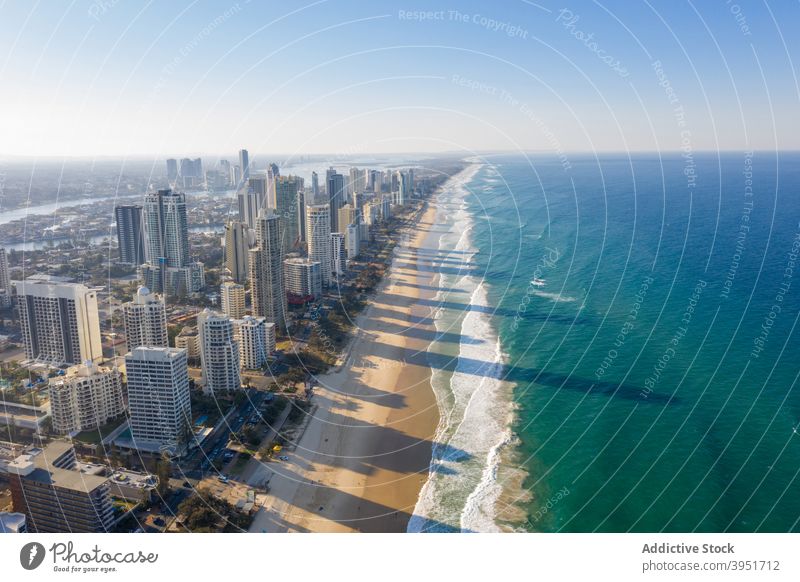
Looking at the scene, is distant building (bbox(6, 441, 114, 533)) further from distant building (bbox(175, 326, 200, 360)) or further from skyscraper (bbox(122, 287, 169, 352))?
distant building (bbox(175, 326, 200, 360))

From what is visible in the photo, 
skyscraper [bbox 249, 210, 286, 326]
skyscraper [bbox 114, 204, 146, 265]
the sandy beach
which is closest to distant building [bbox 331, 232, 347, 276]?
skyscraper [bbox 249, 210, 286, 326]

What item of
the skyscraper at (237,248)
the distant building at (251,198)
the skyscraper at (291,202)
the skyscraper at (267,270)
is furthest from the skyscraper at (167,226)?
the skyscraper at (267,270)

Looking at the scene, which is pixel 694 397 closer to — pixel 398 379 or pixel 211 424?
pixel 398 379

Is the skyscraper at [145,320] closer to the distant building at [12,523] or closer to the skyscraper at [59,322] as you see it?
the skyscraper at [59,322]

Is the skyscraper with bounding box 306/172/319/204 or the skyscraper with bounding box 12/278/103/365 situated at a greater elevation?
the skyscraper with bounding box 306/172/319/204

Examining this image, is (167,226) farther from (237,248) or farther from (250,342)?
(250,342)

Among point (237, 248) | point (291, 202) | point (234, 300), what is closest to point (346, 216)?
point (291, 202)
